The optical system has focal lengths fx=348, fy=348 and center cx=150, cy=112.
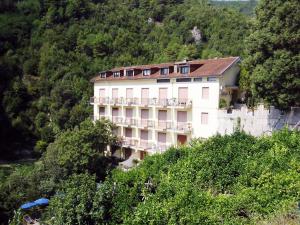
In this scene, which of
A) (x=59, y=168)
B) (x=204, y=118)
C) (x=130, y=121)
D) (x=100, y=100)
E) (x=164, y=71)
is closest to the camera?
(x=59, y=168)

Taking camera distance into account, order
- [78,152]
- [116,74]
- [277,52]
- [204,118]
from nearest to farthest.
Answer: [277,52] < [204,118] < [78,152] < [116,74]

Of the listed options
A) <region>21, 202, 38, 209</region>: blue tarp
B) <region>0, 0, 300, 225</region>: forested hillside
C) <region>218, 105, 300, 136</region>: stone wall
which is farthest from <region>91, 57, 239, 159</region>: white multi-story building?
<region>21, 202, 38, 209</region>: blue tarp

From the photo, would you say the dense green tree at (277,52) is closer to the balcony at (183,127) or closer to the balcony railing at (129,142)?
the balcony at (183,127)

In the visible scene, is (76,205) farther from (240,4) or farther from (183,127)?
(240,4)

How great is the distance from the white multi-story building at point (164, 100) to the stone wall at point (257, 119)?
113 centimetres

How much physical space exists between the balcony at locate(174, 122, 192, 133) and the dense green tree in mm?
9952

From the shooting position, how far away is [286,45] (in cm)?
2325

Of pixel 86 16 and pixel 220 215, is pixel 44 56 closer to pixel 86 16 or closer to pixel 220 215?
pixel 86 16

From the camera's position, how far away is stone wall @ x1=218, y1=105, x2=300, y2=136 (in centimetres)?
2558

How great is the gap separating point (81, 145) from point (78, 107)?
18111 mm

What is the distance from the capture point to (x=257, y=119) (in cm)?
2803

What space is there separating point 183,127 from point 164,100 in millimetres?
3709

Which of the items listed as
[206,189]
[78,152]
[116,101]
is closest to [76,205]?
[206,189]

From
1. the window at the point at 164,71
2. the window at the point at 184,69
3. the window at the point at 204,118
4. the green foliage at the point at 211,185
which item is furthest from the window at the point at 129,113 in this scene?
the green foliage at the point at 211,185
